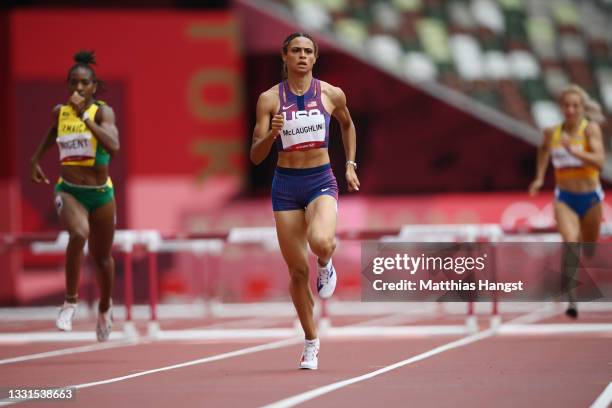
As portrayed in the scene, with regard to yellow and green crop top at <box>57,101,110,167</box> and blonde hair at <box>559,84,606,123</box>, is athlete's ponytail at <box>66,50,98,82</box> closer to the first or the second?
yellow and green crop top at <box>57,101,110,167</box>

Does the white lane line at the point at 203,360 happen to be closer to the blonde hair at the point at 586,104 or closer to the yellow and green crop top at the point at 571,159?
the yellow and green crop top at the point at 571,159

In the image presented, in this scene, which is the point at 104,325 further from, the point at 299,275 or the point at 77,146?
the point at 299,275

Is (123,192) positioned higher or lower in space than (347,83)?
lower

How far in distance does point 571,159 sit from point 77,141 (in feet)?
16.2

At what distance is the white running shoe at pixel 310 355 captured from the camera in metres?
9.92

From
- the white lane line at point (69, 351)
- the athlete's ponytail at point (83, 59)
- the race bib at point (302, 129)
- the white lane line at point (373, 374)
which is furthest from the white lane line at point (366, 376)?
the athlete's ponytail at point (83, 59)

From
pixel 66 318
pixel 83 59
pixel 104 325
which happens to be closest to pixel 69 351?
pixel 104 325

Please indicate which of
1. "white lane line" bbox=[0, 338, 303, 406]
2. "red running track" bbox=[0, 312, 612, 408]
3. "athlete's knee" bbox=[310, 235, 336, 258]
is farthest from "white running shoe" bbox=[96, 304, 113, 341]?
"athlete's knee" bbox=[310, 235, 336, 258]

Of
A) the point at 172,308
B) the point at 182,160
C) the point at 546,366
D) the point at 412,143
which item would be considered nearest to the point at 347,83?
the point at 412,143

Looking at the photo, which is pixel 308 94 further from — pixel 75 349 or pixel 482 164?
pixel 482 164

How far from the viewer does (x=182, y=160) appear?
23.7 meters

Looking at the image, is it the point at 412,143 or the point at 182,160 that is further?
the point at 412,143

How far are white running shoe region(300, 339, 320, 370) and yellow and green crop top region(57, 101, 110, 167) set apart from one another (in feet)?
9.30

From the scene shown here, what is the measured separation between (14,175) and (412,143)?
7.42m
